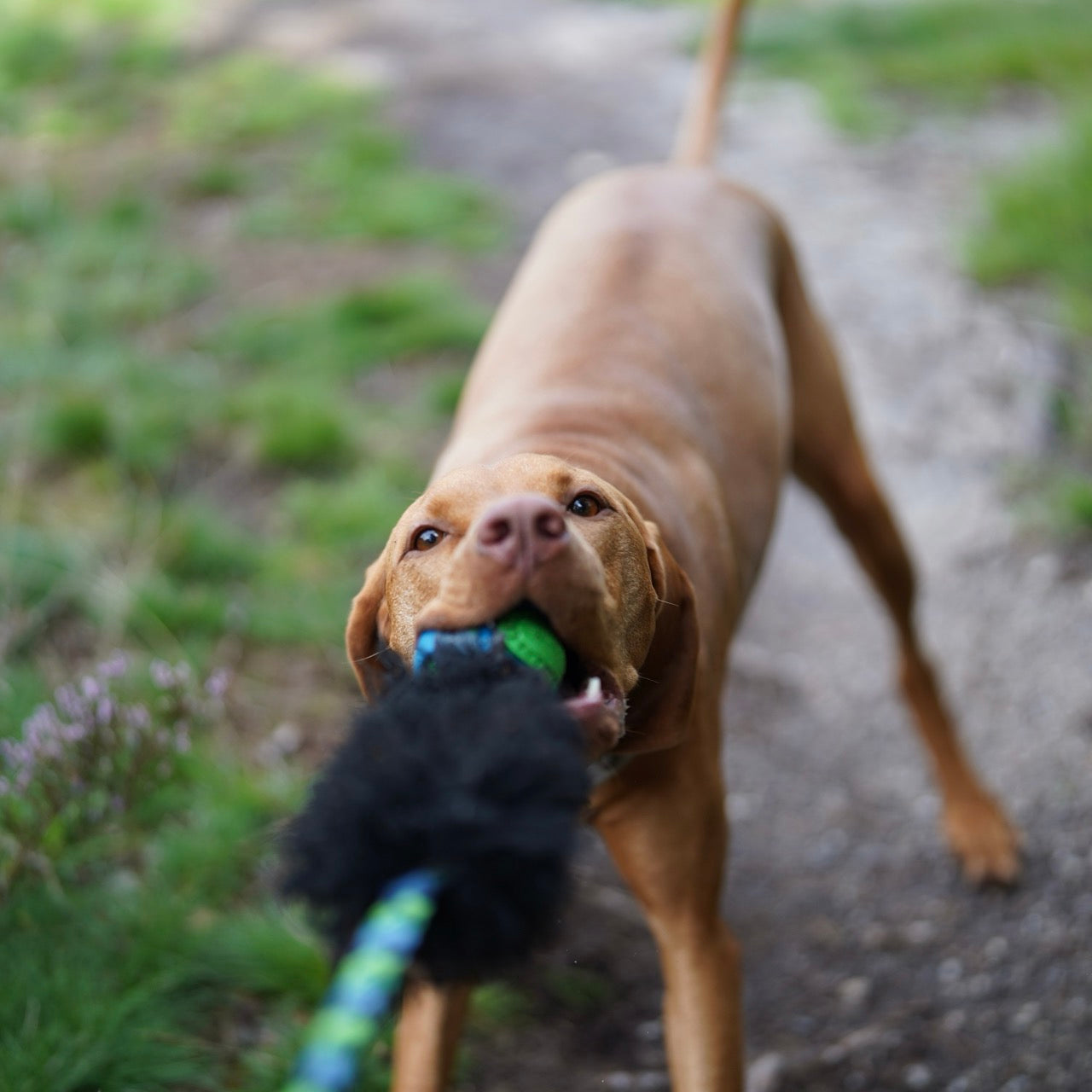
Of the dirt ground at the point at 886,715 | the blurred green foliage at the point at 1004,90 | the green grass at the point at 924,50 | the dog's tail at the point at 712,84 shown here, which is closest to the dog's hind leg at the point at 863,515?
the dirt ground at the point at 886,715

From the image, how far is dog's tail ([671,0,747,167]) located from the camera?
413 cm

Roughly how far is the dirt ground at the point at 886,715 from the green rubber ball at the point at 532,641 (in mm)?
1245

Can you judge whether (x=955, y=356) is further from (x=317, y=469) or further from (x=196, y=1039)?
(x=196, y=1039)

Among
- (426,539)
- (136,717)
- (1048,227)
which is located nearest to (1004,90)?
(1048,227)

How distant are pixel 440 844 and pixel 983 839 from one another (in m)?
2.45

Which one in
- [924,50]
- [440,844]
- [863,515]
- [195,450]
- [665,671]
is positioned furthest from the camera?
[924,50]

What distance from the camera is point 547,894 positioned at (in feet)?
4.37

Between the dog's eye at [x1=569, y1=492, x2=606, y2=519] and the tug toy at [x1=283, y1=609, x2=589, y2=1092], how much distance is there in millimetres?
616

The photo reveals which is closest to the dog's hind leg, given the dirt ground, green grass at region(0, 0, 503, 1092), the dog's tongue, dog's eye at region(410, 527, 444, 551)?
the dirt ground

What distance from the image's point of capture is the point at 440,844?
4.28ft

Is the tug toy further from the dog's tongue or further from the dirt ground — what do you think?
the dirt ground

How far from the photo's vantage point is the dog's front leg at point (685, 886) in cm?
232

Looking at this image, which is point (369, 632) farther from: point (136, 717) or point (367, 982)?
point (367, 982)

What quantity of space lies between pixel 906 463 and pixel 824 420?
4.78 feet
